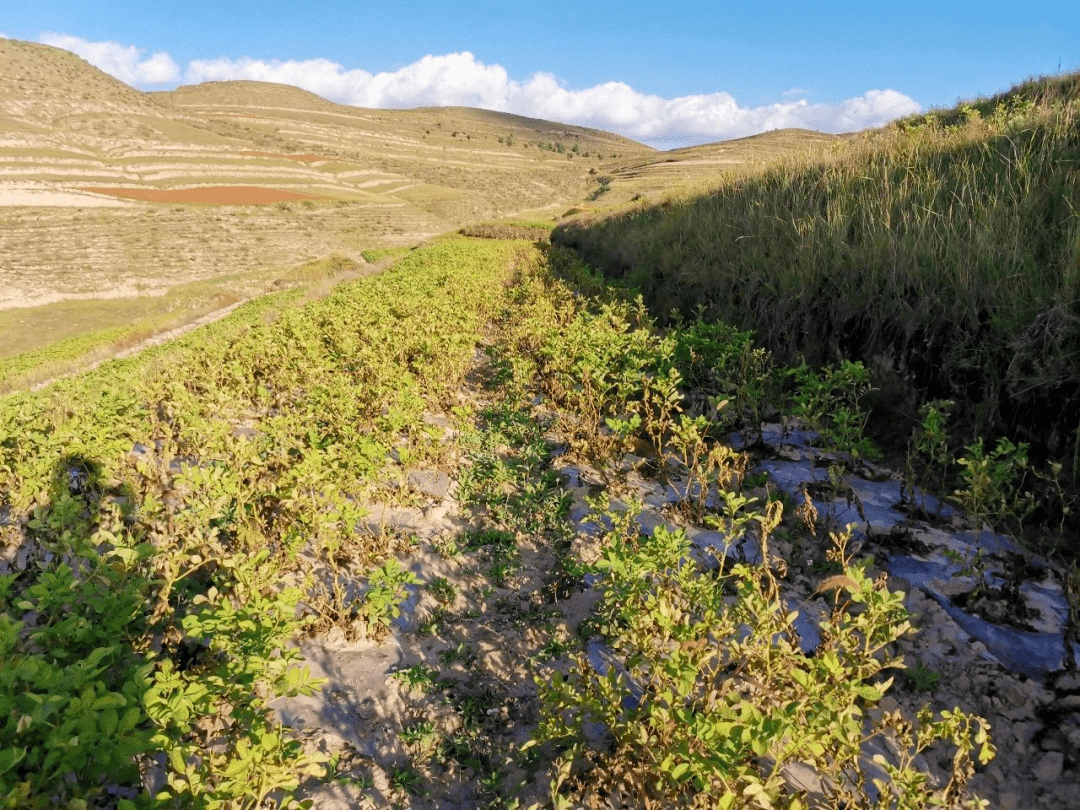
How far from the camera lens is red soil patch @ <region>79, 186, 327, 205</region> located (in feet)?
138

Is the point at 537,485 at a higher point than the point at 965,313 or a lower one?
lower

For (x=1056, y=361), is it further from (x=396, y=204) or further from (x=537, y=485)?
(x=396, y=204)

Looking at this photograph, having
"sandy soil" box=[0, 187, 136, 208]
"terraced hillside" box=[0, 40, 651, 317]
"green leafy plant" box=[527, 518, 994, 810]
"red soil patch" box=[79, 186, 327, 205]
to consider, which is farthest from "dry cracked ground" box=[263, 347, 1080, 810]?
"red soil patch" box=[79, 186, 327, 205]

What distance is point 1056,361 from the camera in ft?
11.5

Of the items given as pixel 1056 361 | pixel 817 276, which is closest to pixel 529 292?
pixel 817 276

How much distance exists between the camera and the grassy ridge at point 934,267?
3699 millimetres

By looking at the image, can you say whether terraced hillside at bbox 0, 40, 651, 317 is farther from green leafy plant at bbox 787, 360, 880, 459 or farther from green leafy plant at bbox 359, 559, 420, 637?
green leafy plant at bbox 787, 360, 880, 459

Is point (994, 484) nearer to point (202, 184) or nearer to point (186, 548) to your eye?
point (186, 548)

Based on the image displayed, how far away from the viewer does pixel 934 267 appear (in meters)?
4.77

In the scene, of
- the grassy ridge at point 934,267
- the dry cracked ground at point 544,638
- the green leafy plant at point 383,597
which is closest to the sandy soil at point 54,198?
the grassy ridge at point 934,267

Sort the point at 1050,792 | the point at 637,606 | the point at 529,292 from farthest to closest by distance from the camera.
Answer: the point at 529,292 < the point at 637,606 < the point at 1050,792

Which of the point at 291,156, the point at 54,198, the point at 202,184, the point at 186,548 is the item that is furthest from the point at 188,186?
the point at 186,548

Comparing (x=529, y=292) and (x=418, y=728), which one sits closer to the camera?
(x=418, y=728)

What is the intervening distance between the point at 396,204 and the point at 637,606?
5974cm
